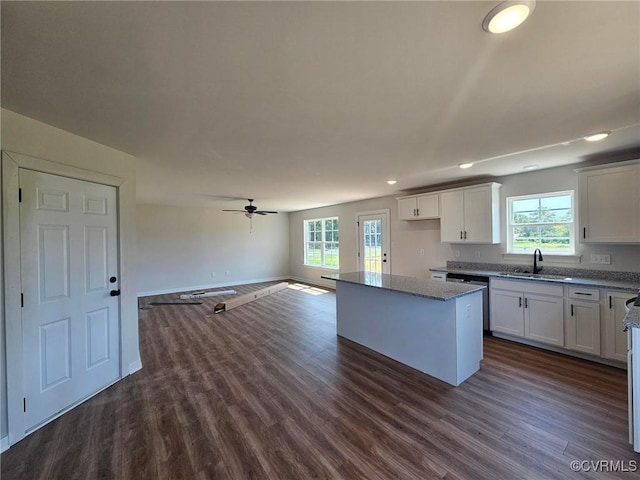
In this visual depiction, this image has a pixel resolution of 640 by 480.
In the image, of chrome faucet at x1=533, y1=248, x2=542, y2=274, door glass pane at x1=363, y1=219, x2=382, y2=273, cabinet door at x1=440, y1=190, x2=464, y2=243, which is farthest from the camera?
door glass pane at x1=363, y1=219, x2=382, y2=273

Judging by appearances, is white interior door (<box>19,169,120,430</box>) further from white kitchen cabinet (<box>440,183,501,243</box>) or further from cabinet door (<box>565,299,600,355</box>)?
cabinet door (<box>565,299,600,355</box>)

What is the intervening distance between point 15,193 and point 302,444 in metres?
2.83

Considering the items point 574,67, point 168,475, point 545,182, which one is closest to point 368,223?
point 545,182

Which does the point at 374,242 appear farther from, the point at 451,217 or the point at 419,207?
the point at 451,217

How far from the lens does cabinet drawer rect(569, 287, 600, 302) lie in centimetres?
307

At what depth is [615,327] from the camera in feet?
9.64

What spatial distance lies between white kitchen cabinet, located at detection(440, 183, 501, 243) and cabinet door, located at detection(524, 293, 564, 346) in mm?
1064

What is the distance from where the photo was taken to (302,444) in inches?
76.5

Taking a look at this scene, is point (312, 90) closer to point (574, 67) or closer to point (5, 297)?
point (574, 67)

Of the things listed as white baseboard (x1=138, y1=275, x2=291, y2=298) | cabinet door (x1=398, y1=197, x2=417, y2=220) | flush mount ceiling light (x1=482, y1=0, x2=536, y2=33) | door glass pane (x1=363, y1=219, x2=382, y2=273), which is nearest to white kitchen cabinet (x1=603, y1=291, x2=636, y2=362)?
cabinet door (x1=398, y1=197, x2=417, y2=220)

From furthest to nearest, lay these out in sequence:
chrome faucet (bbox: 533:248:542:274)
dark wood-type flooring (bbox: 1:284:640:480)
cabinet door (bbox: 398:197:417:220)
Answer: cabinet door (bbox: 398:197:417:220) → chrome faucet (bbox: 533:248:542:274) → dark wood-type flooring (bbox: 1:284:640:480)

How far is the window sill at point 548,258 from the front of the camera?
12.0 ft

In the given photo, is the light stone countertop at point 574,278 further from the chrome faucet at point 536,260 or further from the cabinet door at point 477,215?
the cabinet door at point 477,215

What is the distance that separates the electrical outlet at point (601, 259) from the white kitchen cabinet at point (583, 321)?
0.67 meters
